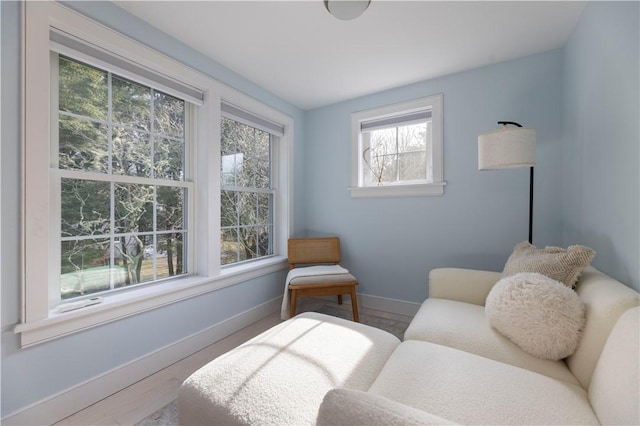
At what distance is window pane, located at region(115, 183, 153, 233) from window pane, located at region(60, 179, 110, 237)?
6 centimetres

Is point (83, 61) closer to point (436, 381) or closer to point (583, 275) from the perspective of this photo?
point (436, 381)

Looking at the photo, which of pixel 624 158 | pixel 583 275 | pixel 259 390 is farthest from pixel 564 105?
pixel 259 390

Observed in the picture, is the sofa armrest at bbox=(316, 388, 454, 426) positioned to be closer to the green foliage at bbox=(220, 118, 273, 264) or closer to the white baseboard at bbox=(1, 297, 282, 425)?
the white baseboard at bbox=(1, 297, 282, 425)

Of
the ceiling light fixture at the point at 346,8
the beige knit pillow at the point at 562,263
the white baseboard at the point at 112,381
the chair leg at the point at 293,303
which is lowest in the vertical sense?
the white baseboard at the point at 112,381

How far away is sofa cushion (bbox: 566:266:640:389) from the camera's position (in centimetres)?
91

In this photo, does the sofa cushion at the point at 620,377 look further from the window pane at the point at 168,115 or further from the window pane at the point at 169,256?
the window pane at the point at 168,115

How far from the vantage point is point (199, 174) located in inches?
84.9

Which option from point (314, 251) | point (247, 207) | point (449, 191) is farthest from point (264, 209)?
point (449, 191)

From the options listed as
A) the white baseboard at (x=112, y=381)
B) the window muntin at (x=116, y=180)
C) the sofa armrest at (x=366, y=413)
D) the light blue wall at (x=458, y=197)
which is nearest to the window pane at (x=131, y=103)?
the window muntin at (x=116, y=180)

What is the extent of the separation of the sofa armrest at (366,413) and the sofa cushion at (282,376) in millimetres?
264

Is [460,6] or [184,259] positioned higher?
[460,6]

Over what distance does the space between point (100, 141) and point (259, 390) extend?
176cm

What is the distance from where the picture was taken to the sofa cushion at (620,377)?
26.5 inches

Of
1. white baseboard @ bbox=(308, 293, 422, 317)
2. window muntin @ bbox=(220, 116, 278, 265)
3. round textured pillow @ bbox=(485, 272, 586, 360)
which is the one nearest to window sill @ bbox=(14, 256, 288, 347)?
window muntin @ bbox=(220, 116, 278, 265)
